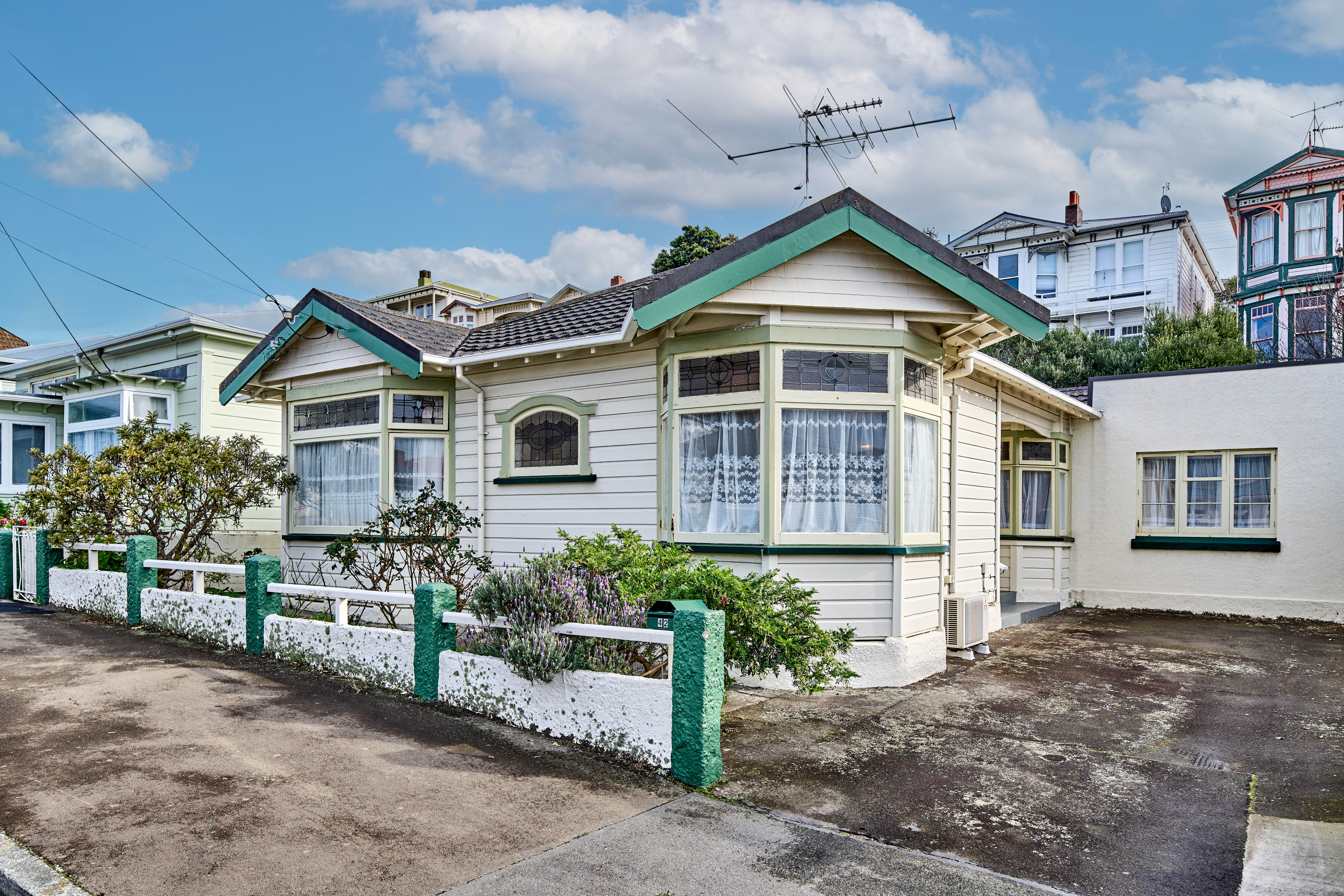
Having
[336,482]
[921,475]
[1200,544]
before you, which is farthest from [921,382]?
[1200,544]

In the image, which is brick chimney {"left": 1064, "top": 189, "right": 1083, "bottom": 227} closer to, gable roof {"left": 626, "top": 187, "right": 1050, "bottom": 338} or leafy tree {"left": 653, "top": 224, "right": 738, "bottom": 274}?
leafy tree {"left": 653, "top": 224, "right": 738, "bottom": 274}

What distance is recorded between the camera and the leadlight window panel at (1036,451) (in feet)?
45.6

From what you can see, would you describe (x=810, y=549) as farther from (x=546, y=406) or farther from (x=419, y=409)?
(x=419, y=409)

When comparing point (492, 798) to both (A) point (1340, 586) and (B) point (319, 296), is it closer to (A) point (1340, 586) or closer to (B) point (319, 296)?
(B) point (319, 296)

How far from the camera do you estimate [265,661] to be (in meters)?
8.13

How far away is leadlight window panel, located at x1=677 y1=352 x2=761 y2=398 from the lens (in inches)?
304

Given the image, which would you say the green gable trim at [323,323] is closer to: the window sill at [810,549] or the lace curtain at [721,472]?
the lace curtain at [721,472]

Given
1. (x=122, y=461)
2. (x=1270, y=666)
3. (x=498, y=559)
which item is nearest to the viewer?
(x=1270, y=666)

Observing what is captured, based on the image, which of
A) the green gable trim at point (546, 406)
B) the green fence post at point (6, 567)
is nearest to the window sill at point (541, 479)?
the green gable trim at point (546, 406)

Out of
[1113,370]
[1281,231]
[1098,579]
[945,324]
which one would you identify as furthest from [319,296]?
[1281,231]

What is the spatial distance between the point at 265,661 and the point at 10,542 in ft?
22.9

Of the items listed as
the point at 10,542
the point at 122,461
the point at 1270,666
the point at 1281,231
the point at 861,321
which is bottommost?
the point at 1270,666

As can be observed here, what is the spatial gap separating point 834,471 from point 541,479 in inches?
134

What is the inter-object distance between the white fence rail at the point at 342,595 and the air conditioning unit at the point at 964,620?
18.4ft
